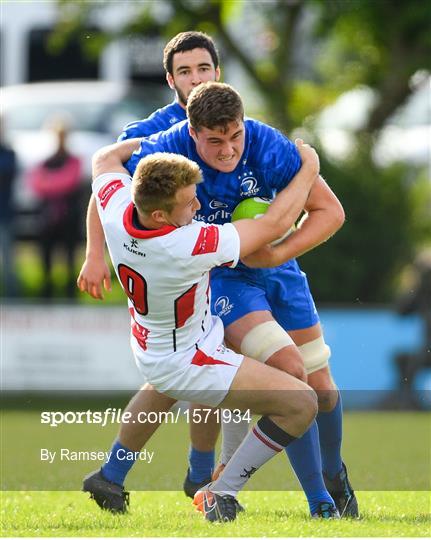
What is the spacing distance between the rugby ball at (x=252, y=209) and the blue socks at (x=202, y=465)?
4.30 ft

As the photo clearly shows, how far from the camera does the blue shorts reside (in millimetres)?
6148

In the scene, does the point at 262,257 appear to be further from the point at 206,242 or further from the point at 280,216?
the point at 206,242

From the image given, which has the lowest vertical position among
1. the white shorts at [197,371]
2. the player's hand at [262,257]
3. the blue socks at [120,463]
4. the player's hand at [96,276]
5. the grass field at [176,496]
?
the grass field at [176,496]

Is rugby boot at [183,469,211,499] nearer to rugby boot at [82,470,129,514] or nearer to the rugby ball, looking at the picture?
rugby boot at [82,470,129,514]

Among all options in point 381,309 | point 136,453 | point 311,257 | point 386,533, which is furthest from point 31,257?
point 386,533

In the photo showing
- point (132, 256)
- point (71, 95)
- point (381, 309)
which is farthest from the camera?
point (71, 95)

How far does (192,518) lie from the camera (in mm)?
6059

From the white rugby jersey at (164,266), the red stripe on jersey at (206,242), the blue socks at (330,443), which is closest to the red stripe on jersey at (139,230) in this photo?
the white rugby jersey at (164,266)

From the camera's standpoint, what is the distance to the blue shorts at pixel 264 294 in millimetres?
6148

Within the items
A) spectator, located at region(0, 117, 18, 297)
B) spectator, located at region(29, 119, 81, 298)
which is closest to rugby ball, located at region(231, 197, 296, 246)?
spectator, located at region(29, 119, 81, 298)

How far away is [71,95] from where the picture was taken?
16.6 m

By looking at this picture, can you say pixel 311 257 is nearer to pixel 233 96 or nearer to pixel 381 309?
pixel 381 309

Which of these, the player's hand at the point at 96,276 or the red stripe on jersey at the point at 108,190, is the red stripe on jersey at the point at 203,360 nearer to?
the player's hand at the point at 96,276

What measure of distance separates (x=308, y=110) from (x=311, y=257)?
2.10 metres
